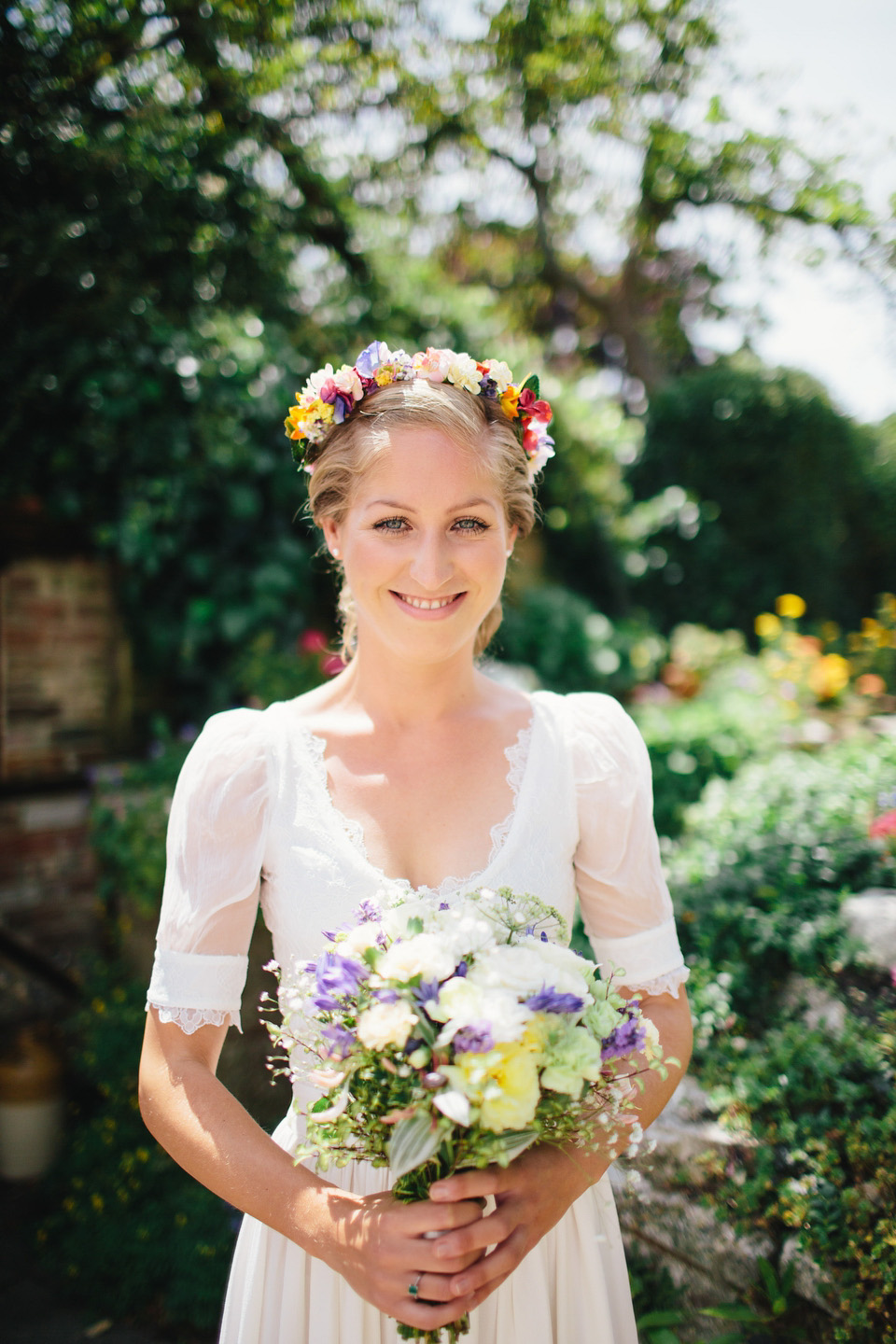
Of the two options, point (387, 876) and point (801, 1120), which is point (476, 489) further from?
point (801, 1120)

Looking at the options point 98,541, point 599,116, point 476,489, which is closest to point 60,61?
point 98,541

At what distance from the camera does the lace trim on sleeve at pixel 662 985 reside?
62.4 inches

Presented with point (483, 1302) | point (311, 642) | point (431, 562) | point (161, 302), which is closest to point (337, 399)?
point (431, 562)

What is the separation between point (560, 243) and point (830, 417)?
3.22m

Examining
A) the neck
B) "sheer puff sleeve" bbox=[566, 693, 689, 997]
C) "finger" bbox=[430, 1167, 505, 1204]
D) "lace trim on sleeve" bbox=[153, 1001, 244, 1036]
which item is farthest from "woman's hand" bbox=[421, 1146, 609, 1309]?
the neck

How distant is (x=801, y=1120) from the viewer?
2.42 metres

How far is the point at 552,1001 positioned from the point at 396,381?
1239 millimetres

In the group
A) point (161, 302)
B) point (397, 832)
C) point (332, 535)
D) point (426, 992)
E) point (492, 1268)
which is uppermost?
point (161, 302)

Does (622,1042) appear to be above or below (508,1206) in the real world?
above

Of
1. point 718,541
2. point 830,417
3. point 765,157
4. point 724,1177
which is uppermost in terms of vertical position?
point 765,157

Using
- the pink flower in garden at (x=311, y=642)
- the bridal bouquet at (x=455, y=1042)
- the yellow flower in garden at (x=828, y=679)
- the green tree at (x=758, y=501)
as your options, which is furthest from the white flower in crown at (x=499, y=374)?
the green tree at (x=758, y=501)

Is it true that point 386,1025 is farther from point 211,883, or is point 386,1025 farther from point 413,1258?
point 211,883

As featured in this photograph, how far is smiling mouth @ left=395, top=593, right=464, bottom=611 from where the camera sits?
1598mm

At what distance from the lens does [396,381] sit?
5.56ft
